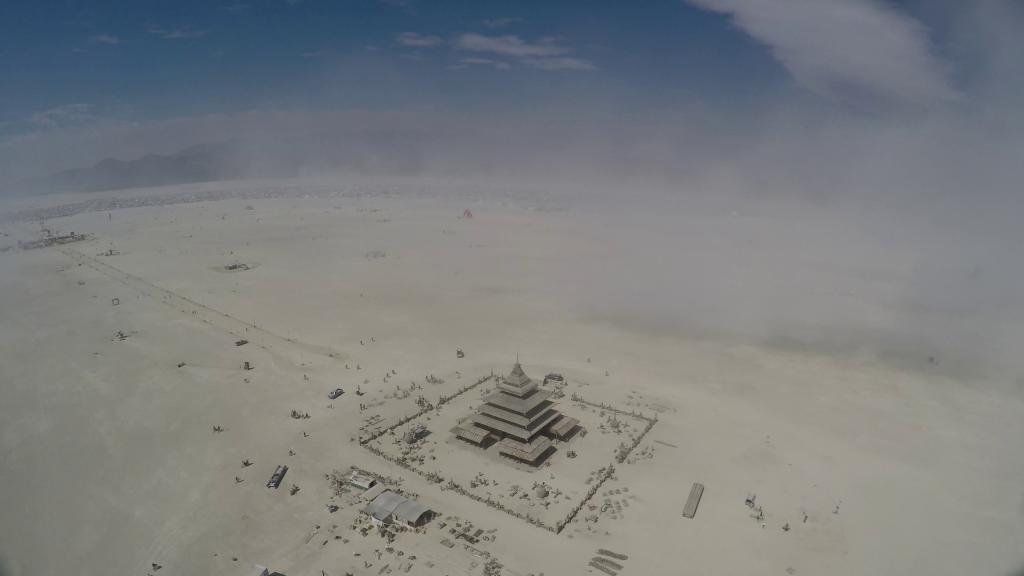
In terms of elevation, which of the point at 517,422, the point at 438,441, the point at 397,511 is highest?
the point at 517,422

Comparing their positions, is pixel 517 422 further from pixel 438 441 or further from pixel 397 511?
pixel 397 511

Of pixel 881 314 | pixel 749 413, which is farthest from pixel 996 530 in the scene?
pixel 881 314

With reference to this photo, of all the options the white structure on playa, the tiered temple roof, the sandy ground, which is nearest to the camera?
the sandy ground

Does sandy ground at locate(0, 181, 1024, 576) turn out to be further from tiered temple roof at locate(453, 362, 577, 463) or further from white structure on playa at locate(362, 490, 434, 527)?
tiered temple roof at locate(453, 362, 577, 463)

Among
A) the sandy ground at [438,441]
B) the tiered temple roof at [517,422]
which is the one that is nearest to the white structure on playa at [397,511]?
the sandy ground at [438,441]

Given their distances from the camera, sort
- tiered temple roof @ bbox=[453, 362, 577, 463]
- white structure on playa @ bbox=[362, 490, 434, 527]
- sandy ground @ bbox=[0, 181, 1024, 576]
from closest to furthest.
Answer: sandy ground @ bbox=[0, 181, 1024, 576] < white structure on playa @ bbox=[362, 490, 434, 527] < tiered temple roof @ bbox=[453, 362, 577, 463]

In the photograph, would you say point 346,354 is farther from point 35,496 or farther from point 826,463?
point 826,463

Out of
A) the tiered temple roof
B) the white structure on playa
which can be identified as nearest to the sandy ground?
the white structure on playa

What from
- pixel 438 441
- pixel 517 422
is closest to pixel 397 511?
pixel 438 441

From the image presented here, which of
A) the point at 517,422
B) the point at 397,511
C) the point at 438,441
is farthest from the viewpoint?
the point at 438,441
